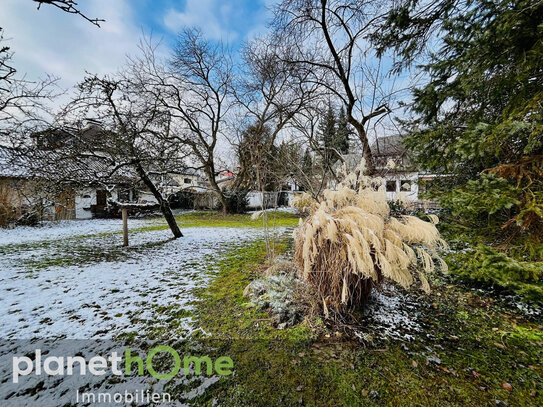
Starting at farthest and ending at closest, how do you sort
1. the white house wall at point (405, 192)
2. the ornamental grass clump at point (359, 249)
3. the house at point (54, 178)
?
the house at point (54, 178)
the white house wall at point (405, 192)
the ornamental grass clump at point (359, 249)

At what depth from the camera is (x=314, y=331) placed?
207 centimetres

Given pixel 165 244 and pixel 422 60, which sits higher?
pixel 422 60

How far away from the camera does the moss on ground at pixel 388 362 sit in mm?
1404

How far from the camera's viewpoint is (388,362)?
1683mm

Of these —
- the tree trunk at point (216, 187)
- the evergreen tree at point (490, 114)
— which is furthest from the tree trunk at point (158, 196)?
the tree trunk at point (216, 187)

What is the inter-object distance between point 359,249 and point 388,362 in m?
0.90

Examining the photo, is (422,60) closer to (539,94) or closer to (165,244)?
(539,94)

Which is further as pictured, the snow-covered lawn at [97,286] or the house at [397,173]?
the house at [397,173]

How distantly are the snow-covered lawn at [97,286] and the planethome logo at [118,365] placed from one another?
1.03 ft

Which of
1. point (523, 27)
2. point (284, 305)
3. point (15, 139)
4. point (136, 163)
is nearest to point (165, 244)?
point (136, 163)

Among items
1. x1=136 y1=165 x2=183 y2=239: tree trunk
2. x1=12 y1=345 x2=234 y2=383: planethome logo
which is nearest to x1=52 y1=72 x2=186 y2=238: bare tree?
x1=136 y1=165 x2=183 y2=239: tree trunk

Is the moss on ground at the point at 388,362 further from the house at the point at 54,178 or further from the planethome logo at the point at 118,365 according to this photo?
the house at the point at 54,178

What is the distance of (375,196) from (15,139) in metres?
6.78

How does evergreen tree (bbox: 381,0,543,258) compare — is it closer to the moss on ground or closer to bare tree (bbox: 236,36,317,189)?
the moss on ground
